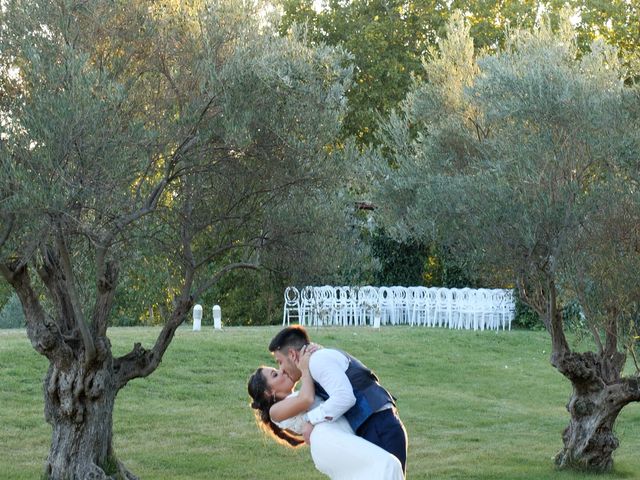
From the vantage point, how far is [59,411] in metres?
11.6

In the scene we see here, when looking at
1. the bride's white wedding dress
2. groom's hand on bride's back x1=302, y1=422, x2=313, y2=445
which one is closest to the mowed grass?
groom's hand on bride's back x1=302, y1=422, x2=313, y2=445

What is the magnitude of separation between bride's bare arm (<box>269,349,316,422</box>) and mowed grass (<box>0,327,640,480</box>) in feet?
22.6

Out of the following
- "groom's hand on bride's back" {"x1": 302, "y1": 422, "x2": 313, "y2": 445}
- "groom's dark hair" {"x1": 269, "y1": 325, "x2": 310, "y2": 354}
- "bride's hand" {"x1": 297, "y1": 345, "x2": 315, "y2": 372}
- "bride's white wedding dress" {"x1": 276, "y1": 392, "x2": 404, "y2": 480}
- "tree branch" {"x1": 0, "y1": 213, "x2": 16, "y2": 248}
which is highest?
"tree branch" {"x1": 0, "y1": 213, "x2": 16, "y2": 248}

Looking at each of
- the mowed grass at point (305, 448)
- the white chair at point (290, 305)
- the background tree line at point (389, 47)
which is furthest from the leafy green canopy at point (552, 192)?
the background tree line at point (389, 47)

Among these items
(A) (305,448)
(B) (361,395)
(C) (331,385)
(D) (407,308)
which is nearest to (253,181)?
(B) (361,395)

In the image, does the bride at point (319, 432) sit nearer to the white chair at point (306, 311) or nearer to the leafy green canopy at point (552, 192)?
the leafy green canopy at point (552, 192)

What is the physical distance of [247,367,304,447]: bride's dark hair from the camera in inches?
277

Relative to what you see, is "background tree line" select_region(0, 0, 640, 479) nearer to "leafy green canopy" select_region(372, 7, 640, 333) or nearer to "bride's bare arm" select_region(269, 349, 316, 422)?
"leafy green canopy" select_region(372, 7, 640, 333)

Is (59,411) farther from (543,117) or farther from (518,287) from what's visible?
(543,117)

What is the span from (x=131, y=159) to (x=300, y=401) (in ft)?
13.2

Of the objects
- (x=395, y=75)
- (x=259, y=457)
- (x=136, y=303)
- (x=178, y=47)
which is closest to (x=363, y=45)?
(x=395, y=75)

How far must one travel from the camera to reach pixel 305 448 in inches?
617

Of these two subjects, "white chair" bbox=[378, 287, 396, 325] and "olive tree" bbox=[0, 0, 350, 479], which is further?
"white chair" bbox=[378, 287, 396, 325]

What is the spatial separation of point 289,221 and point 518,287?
2.89 meters
